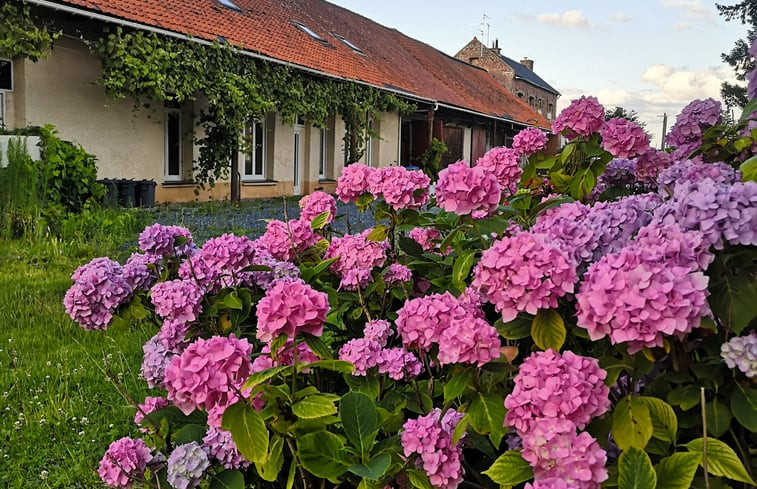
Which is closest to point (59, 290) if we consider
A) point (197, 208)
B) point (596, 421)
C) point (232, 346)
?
point (232, 346)

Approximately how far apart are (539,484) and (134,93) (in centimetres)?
1184

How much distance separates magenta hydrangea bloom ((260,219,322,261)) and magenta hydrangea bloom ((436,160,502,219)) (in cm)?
72

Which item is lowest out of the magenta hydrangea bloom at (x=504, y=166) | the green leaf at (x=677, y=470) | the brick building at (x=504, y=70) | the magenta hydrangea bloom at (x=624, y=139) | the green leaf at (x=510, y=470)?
the green leaf at (x=510, y=470)

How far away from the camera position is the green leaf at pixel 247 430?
4.20 ft

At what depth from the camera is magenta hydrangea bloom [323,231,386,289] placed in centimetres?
210

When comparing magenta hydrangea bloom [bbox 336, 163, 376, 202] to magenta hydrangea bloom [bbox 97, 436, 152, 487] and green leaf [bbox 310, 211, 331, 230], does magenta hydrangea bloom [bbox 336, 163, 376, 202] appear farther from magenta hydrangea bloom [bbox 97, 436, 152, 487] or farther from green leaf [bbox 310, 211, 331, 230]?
magenta hydrangea bloom [bbox 97, 436, 152, 487]

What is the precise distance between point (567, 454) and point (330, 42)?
2012 cm

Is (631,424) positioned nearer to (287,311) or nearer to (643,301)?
(643,301)

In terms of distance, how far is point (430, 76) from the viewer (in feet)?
86.7

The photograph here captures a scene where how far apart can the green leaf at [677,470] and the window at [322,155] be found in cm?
1827

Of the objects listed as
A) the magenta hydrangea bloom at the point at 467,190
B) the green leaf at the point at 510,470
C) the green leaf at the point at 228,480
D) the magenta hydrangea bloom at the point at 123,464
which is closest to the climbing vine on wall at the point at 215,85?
the magenta hydrangea bloom at the point at 123,464

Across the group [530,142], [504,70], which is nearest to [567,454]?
[530,142]

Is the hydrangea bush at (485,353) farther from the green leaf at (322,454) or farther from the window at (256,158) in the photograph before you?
the window at (256,158)

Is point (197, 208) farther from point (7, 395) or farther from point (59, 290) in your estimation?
point (7, 395)
